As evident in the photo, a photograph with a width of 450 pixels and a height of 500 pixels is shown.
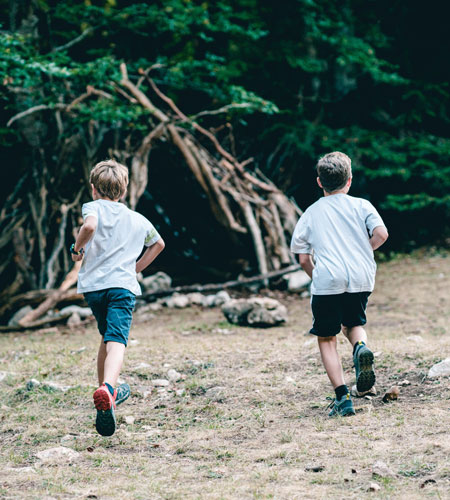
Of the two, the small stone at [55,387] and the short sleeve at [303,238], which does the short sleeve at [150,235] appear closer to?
the short sleeve at [303,238]

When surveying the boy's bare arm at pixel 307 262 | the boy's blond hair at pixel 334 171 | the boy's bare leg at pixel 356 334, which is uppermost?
the boy's blond hair at pixel 334 171

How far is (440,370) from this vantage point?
3.95m

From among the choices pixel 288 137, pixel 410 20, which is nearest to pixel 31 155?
pixel 288 137

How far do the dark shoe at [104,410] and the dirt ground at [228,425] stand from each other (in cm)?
13

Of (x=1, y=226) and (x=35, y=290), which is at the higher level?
(x=1, y=226)

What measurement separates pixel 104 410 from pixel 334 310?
51.3 inches

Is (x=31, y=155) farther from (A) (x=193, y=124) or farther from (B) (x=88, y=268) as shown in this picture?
Answer: (B) (x=88, y=268)

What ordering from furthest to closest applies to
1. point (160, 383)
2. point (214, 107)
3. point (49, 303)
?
point (214, 107)
point (49, 303)
point (160, 383)

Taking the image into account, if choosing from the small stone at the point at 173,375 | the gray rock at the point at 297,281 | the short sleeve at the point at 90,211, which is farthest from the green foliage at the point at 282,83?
the short sleeve at the point at 90,211

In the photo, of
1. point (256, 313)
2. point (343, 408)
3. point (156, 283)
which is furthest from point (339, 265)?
point (156, 283)

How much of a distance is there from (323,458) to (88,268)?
1.56 metres

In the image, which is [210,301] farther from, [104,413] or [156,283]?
[104,413]

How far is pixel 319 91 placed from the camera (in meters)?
12.3

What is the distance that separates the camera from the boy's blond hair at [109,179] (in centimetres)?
343
